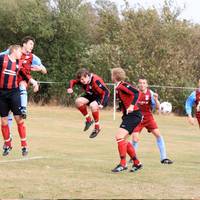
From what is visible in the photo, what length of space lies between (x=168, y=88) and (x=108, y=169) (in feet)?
77.7

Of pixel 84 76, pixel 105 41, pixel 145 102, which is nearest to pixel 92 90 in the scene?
pixel 84 76

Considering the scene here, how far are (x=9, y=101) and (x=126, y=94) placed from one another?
2.56 m

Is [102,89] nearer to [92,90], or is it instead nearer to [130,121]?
[92,90]

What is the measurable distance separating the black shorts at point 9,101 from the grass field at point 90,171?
0.99 meters

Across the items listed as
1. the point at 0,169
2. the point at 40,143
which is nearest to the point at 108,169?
the point at 0,169

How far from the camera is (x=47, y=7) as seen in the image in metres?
42.5

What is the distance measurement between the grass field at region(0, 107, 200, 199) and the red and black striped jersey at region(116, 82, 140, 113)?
1303mm

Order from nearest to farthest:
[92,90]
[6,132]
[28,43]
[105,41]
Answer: [6,132]
[28,43]
[92,90]
[105,41]

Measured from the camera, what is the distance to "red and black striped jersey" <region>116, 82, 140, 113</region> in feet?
36.6

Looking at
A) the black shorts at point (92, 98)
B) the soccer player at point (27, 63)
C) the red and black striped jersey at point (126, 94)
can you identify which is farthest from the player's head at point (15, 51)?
the black shorts at point (92, 98)

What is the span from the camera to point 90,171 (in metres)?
11.1

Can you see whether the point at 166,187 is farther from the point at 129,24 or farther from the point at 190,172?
the point at 129,24

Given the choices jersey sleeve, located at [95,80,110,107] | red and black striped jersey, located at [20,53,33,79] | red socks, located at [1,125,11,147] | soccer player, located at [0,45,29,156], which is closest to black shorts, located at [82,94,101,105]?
jersey sleeve, located at [95,80,110,107]

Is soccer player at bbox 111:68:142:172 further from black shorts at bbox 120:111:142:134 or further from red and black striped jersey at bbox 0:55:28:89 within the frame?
red and black striped jersey at bbox 0:55:28:89
